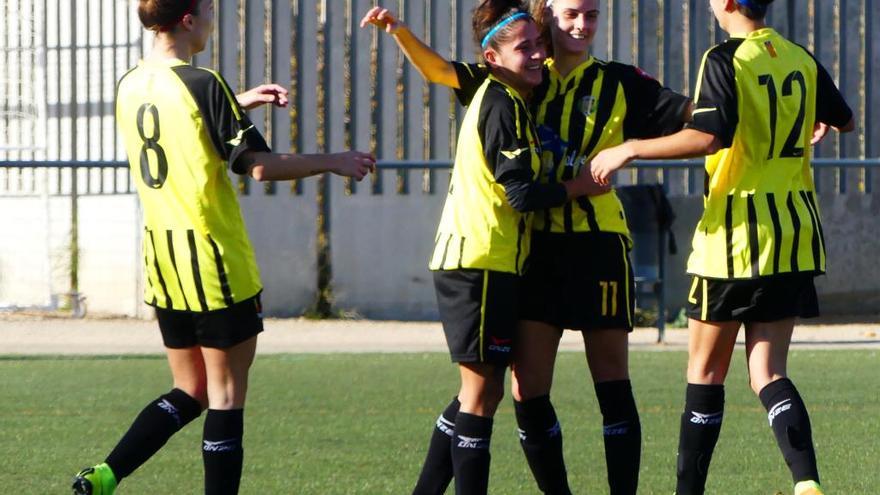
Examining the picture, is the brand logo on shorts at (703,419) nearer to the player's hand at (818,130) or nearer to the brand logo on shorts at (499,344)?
the brand logo on shorts at (499,344)

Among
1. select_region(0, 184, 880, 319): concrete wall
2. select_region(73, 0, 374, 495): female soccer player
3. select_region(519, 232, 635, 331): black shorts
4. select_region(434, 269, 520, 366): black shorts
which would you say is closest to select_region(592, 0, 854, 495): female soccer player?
select_region(519, 232, 635, 331): black shorts

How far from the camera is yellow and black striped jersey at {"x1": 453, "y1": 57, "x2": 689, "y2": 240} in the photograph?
5.00 meters

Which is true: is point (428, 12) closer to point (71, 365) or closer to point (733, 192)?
point (71, 365)

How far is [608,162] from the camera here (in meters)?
4.79

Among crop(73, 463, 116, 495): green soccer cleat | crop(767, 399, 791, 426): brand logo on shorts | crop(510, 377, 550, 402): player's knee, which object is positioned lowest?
crop(73, 463, 116, 495): green soccer cleat

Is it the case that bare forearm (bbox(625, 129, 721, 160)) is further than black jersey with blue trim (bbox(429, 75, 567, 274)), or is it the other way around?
bare forearm (bbox(625, 129, 721, 160))

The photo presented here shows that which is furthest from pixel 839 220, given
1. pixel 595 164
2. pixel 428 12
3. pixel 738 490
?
pixel 595 164

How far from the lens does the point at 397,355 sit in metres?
11.6

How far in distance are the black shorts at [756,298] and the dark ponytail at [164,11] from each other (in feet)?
6.29

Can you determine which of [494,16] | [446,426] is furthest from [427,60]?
[446,426]

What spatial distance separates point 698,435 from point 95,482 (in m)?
2.03

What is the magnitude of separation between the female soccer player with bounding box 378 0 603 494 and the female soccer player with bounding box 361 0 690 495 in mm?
146

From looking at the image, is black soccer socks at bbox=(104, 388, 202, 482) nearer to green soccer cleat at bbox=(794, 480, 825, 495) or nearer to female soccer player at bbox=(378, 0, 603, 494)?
female soccer player at bbox=(378, 0, 603, 494)

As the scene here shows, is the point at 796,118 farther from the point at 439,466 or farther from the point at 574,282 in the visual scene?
the point at 439,466
